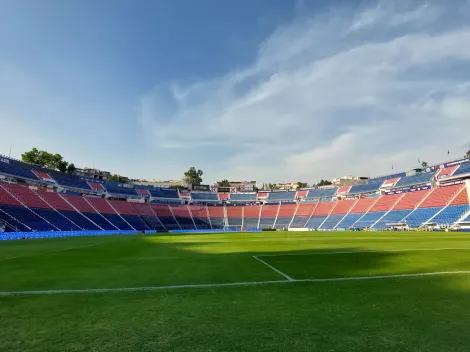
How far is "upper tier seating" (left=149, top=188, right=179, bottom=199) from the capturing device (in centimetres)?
9262

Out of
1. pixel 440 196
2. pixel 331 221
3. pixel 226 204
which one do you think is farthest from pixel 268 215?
pixel 440 196

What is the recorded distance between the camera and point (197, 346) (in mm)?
3783

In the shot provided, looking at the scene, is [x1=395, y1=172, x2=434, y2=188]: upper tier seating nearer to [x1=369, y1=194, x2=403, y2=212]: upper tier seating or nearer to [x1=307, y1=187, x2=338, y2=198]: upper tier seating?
[x1=369, y1=194, x2=403, y2=212]: upper tier seating

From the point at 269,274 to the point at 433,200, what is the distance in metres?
62.1

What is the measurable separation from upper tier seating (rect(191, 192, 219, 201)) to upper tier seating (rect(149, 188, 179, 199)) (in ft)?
21.5

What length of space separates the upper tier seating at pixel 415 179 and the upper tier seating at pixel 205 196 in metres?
56.9

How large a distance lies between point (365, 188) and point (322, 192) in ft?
48.8

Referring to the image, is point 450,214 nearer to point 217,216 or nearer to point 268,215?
point 268,215

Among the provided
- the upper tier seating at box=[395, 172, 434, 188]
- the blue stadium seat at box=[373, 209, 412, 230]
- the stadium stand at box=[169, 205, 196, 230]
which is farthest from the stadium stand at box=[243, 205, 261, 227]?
the upper tier seating at box=[395, 172, 434, 188]

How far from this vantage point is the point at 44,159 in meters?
92.4

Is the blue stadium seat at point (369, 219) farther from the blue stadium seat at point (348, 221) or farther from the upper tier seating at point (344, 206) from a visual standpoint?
the upper tier seating at point (344, 206)

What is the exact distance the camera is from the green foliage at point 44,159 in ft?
292

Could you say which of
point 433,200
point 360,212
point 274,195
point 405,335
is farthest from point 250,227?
point 405,335

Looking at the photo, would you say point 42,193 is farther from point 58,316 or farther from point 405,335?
point 405,335
